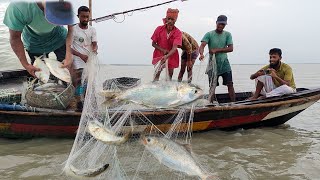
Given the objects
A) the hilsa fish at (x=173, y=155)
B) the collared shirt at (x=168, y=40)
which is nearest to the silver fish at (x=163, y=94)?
the hilsa fish at (x=173, y=155)

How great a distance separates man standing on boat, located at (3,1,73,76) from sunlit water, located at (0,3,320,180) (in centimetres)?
117

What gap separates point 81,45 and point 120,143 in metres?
3.54

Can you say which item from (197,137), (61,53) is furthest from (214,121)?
(61,53)

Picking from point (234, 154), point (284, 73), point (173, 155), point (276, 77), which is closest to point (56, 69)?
point (173, 155)

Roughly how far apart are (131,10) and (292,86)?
4080 mm

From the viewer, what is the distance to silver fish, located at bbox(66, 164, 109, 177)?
3.31m

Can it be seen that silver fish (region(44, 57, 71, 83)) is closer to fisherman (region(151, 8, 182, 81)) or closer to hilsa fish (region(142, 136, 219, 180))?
hilsa fish (region(142, 136, 219, 180))

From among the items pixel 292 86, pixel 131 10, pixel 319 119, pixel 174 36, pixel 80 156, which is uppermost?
pixel 131 10

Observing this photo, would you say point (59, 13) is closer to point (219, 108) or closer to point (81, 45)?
point (81, 45)

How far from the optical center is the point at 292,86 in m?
7.21

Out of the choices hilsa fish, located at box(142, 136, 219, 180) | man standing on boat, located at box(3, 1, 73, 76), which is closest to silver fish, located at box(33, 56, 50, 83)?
man standing on boat, located at box(3, 1, 73, 76)

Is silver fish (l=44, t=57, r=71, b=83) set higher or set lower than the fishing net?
higher

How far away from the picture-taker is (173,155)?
3318 mm

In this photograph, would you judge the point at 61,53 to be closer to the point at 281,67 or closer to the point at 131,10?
the point at 131,10
